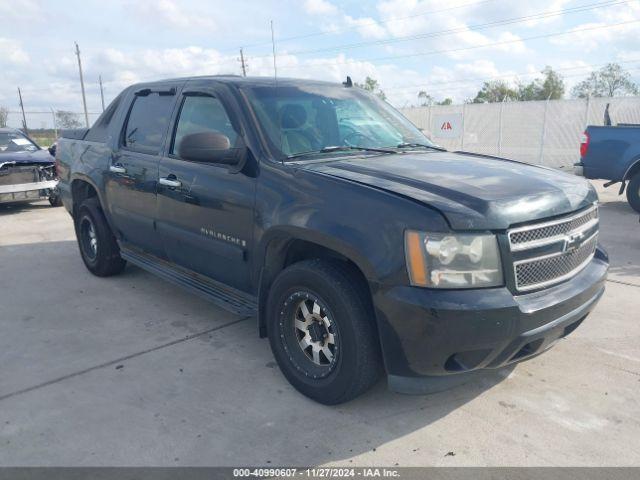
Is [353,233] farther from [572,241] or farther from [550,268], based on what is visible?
[572,241]

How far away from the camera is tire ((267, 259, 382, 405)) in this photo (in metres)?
2.82

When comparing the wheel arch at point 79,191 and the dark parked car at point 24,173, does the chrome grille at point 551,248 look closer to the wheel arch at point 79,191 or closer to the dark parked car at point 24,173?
the wheel arch at point 79,191

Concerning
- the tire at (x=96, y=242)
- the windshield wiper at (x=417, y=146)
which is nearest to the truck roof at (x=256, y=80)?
the windshield wiper at (x=417, y=146)

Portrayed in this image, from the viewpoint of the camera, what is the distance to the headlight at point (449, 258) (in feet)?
8.37

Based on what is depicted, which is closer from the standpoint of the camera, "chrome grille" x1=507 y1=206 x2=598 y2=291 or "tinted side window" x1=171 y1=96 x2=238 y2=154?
"chrome grille" x1=507 y1=206 x2=598 y2=291

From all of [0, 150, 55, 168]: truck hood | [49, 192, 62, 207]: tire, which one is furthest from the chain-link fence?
[0, 150, 55, 168]: truck hood

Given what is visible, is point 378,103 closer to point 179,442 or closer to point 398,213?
point 398,213

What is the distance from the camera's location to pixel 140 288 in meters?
5.41

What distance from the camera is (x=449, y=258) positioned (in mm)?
2559

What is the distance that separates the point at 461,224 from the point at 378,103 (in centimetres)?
226

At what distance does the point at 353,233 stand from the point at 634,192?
331 inches

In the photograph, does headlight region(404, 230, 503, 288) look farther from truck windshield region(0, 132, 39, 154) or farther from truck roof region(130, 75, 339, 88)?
truck windshield region(0, 132, 39, 154)

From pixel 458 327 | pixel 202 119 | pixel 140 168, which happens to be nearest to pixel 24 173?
pixel 140 168

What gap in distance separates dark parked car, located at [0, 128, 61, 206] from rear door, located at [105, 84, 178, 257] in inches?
207
